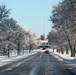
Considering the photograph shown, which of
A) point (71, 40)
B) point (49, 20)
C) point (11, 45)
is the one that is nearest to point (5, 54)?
point (11, 45)

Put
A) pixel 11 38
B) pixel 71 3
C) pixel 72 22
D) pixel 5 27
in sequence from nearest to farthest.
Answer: pixel 71 3, pixel 72 22, pixel 5 27, pixel 11 38

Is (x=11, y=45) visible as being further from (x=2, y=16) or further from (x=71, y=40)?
(x=2, y=16)

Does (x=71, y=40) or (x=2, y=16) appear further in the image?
(x=71, y=40)

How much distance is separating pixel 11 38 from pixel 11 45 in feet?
10.5

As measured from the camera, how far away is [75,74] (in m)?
24.2

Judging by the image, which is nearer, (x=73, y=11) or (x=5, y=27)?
(x=73, y=11)

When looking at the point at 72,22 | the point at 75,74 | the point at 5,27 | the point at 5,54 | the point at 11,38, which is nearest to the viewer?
the point at 75,74

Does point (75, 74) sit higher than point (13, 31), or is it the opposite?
point (13, 31)

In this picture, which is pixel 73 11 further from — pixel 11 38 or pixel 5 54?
pixel 5 54

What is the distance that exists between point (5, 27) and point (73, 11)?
898 inches

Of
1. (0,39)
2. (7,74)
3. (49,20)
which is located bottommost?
(7,74)

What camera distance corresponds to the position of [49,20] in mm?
59031

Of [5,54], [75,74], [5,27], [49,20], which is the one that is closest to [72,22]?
[75,74]

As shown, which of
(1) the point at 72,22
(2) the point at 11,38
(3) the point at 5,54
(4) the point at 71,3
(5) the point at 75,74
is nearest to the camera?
(5) the point at 75,74
